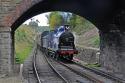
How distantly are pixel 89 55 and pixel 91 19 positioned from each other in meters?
8.40

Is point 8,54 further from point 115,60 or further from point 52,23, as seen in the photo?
point 52,23

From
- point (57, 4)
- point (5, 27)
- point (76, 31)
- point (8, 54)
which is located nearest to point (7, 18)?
point (5, 27)

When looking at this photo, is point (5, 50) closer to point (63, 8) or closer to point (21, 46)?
point (63, 8)

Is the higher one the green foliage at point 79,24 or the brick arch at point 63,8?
the green foliage at point 79,24

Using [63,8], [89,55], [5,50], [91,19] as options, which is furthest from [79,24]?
[5,50]

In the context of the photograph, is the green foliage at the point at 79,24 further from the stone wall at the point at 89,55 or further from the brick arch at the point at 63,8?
the brick arch at the point at 63,8

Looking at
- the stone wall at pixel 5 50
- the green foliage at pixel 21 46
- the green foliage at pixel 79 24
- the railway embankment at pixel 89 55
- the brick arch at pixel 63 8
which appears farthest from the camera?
the green foliage at pixel 79 24

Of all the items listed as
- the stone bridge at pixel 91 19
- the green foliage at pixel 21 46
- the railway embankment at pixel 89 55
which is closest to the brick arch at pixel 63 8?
the stone bridge at pixel 91 19

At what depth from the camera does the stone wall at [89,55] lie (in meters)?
36.2

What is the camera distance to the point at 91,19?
31.2m

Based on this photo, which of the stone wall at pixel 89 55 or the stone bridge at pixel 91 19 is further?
the stone wall at pixel 89 55

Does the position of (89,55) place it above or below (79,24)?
below

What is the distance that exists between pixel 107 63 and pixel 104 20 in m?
3.24

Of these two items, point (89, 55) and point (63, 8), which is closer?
point (63, 8)
